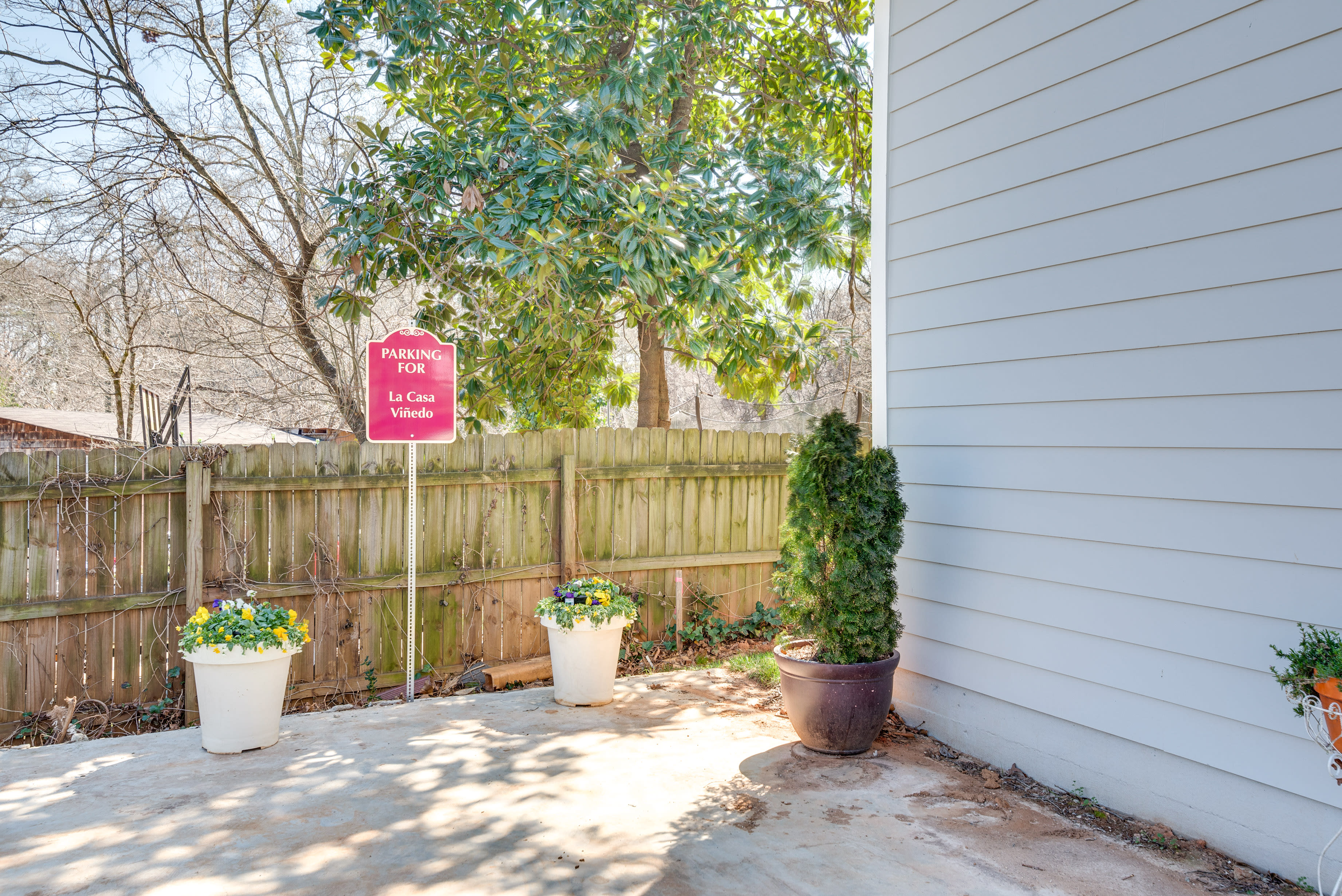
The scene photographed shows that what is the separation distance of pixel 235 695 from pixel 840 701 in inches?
103

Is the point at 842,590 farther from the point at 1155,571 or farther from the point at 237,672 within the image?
the point at 237,672

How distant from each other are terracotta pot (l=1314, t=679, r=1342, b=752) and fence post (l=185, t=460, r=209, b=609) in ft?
15.2

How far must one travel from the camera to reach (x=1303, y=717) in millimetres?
2326

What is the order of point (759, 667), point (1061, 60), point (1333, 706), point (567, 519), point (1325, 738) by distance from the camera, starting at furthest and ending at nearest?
point (567, 519) < point (759, 667) < point (1061, 60) < point (1325, 738) < point (1333, 706)

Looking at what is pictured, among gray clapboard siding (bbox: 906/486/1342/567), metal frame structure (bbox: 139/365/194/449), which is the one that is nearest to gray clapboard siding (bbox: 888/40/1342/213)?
gray clapboard siding (bbox: 906/486/1342/567)

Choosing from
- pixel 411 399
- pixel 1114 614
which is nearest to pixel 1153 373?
pixel 1114 614

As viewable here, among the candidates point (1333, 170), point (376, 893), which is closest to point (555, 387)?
point (376, 893)

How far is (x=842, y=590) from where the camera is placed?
3455mm

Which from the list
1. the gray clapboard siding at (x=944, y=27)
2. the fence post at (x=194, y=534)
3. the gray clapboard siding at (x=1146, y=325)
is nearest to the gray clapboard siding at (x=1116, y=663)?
the gray clapboard siding at (x=1146, y=325)

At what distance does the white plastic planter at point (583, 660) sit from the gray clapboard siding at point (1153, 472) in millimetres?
1829

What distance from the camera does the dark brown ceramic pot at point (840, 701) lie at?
11.2ft

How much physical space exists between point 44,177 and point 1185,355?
278 inches

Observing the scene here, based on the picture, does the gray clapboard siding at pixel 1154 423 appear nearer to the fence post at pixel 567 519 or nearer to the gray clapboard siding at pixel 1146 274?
the gray clapboard siding at pixel 1146 274

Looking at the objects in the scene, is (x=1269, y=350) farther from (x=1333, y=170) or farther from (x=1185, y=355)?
(x=1333, y=170)
